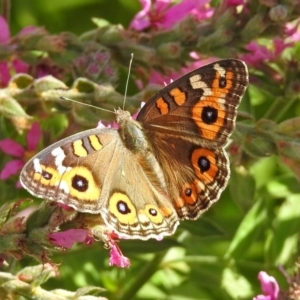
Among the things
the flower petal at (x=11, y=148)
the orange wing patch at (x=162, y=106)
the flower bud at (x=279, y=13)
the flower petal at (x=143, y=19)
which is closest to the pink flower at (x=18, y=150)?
the flower petal at (x=11, y=148)

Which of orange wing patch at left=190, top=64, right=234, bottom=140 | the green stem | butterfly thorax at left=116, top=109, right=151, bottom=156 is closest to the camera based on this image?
orange wing patch at left=190, top=64, right=234, bottom=140

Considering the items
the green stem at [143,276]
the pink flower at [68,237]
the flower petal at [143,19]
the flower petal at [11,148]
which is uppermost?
the flower petal at [143,19]

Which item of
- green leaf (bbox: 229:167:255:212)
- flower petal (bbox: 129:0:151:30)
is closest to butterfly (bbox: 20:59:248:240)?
green leaf (bbox: 229:167:255:212)

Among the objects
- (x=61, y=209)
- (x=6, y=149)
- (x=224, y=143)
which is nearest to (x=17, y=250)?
(x=61, y=209)

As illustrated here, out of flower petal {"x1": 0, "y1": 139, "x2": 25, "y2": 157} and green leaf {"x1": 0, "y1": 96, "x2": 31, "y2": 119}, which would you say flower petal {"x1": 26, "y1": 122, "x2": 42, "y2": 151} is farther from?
green leaf {"x1": 0, "y1": 96, "x2": 31, "y2": 119}

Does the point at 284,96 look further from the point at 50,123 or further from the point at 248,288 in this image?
the point at 50,123

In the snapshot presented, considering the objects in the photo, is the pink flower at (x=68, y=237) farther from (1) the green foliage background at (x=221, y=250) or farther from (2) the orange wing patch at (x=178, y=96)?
(1) the green foliage background at (x=221, y=250)
